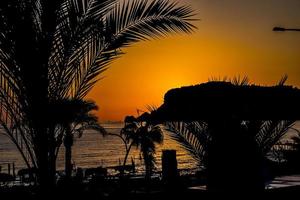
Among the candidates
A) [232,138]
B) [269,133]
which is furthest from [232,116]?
[269,133]

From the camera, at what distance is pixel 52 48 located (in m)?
5.65

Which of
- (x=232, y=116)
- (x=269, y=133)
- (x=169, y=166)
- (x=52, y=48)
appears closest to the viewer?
(x=52, y=48)

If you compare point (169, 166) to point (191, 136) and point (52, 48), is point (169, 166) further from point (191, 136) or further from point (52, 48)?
point (52, 48)

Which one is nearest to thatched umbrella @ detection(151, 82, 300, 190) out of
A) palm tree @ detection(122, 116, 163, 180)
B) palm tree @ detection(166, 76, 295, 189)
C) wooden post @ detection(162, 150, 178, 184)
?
palm tree @ detection(166, 76, 295, 189)

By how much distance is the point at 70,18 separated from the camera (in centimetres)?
564

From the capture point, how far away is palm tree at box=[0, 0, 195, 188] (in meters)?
5.46

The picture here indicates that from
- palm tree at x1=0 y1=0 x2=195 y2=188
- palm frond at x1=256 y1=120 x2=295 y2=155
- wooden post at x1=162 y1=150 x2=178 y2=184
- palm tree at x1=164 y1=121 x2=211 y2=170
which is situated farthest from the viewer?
palm frond at x1=256 y1=120 x2=295 y2=155

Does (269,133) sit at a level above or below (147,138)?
below

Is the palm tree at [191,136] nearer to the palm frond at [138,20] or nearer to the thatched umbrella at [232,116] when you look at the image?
the thatched umbrella at [232,116]

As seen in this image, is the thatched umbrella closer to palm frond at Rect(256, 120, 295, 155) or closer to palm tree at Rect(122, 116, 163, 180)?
palm frond at Rect(256, 120, 295, 155)

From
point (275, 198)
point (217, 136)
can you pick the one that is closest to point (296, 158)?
point (275, 198)

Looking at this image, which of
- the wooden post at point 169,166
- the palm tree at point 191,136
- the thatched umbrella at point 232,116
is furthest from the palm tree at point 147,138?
the wooden post at point 169,166

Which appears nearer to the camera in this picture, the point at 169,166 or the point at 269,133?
the point at 169,166

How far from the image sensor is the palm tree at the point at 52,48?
5.46 meters
